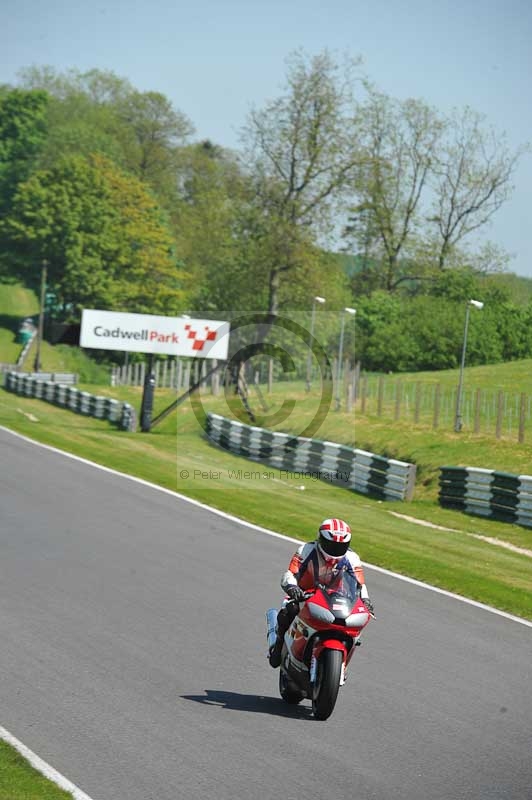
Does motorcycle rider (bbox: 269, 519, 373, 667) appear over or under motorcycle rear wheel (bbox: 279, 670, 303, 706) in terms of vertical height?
over

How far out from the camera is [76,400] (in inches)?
1973

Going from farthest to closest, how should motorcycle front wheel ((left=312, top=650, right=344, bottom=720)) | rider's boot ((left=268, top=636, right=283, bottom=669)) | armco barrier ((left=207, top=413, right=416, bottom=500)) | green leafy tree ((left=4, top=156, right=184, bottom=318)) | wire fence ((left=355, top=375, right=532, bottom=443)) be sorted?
1. green leafy tree ((left=4, top=156, right=184, bottom=318))
2. wire fence ((left=355, top=375, right=532, bottom=443))
3. armco barrier ((left=207, top=413, right=416, bottom=500))
4. rider's boot ((left=268, top=636, right=283, bottom=669))
5. motorcycle front wheel ((left=312, top=650, right=344, bottom=720))

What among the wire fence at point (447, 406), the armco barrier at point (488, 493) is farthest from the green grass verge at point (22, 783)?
the wire fence at point (447, 406)

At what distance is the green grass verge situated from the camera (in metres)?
7.12

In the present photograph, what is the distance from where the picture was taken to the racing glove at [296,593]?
30.5 ft

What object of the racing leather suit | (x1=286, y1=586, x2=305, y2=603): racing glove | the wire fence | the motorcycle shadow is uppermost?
the wire fence

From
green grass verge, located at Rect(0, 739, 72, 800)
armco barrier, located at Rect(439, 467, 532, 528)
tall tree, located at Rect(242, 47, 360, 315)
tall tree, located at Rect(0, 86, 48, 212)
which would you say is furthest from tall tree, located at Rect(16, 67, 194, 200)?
green grass verge, located at Rect(0, 739, 72, 800)

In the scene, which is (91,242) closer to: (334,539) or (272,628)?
(272,628)

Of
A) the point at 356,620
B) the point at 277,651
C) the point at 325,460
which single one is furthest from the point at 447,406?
the point at 356,620

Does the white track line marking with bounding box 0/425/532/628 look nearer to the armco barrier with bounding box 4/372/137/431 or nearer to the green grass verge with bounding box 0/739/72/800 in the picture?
the green grass verge with bounding box 0/739/72/800

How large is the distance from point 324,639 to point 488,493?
674 inches

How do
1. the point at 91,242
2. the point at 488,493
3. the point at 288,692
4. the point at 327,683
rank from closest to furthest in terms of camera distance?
the point at 327,683, the point at 288,692, the point at 488,493, the point at 91,242

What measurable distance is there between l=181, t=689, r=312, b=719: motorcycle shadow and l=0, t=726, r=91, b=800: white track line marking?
1.81 meters

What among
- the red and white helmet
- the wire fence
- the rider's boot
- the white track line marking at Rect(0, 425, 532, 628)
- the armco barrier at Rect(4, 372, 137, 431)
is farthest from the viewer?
the armco barrier at Rect(4, 372, 137, 431)
